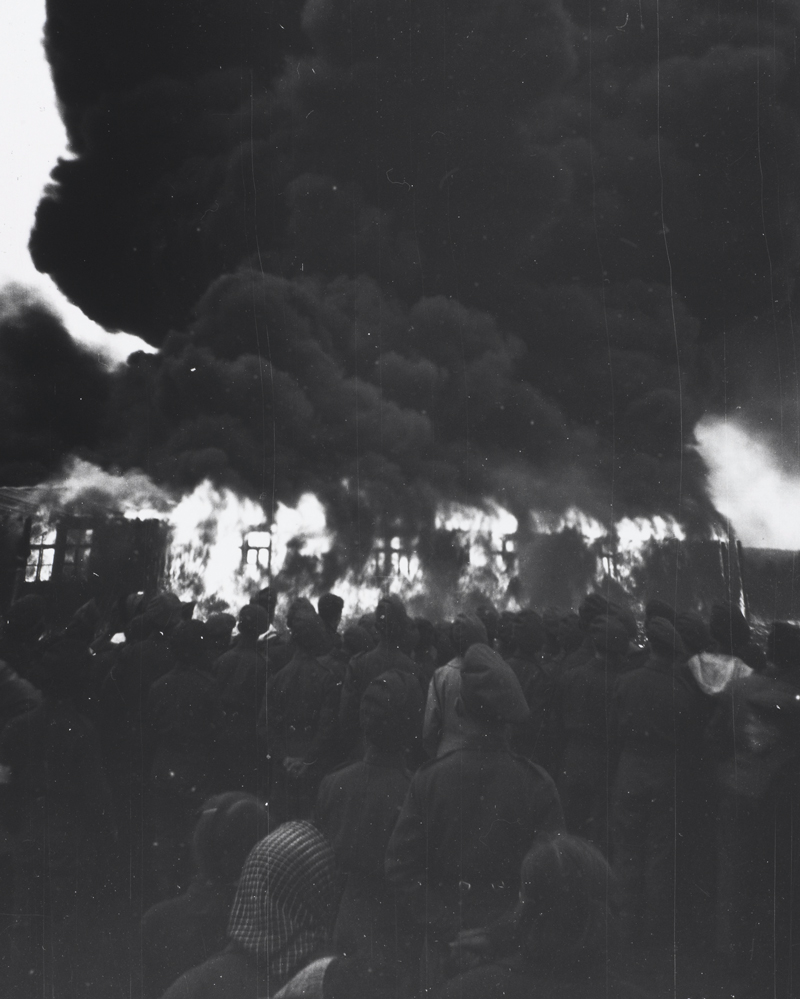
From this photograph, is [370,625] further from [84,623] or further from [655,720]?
[84,623]

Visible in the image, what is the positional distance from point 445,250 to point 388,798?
2.53 meters

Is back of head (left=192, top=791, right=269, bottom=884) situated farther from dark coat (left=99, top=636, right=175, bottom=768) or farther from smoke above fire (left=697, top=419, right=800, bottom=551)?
smoke above fire (left=697, top=419, right=800, bottom=551)

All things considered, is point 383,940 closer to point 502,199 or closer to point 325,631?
point 325,631

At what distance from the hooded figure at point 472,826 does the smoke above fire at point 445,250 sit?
868mm

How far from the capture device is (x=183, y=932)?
3.31 metres

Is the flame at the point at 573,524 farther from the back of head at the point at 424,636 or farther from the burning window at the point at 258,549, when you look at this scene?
the burning window at the point at 258,549

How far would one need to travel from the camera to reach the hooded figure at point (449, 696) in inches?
126

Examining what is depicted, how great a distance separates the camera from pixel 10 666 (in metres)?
3.64

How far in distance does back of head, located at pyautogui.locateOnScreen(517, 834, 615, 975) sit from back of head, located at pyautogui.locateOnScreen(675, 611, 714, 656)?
3.34 feet

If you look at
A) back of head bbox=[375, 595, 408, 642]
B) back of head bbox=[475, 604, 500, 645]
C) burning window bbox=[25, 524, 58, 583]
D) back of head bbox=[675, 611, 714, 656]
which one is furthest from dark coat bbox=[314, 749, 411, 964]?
burning window bbox=[25, 524, 58, 583]

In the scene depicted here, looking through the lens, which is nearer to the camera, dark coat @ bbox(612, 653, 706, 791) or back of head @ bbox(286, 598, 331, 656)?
dark coat @ bbox(612, 653, 706, 791)

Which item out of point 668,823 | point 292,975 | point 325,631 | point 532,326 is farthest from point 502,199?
Answer: point 292,975

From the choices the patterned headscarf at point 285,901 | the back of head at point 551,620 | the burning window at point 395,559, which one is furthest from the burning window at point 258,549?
the back of head at point 551,620

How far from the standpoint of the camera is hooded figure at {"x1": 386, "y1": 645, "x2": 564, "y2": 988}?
310cm
